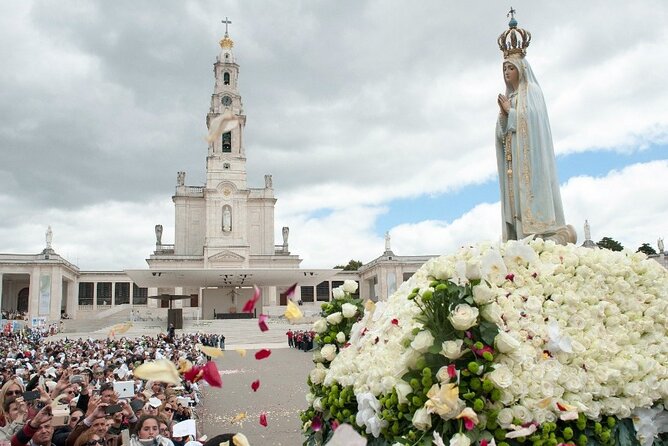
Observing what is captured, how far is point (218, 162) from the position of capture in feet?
236

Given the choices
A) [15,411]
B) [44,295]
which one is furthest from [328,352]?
[44,295]

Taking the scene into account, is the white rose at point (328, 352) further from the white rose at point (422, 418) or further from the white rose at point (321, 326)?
the white rose at point (422, 418)

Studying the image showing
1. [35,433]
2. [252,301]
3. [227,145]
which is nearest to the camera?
[252,301]

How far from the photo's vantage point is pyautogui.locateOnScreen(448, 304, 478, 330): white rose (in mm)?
2627

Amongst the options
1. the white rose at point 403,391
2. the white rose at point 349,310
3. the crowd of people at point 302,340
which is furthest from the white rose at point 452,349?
the crowd of people at point 302,340

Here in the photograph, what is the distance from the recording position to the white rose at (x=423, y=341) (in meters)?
2.71

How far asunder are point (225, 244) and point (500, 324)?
69127 millimetres

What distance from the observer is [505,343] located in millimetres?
2709

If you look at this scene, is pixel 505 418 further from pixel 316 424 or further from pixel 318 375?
pixel 318 375

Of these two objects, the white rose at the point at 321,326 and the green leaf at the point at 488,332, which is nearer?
the green leaf at the point at 488,332

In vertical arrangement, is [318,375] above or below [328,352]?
below

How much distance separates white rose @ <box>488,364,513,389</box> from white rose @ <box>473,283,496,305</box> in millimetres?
333

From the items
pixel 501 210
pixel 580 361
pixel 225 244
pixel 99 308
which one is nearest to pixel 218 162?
pixel 225 244

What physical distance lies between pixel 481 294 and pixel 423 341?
Answer: 1.23 ft
